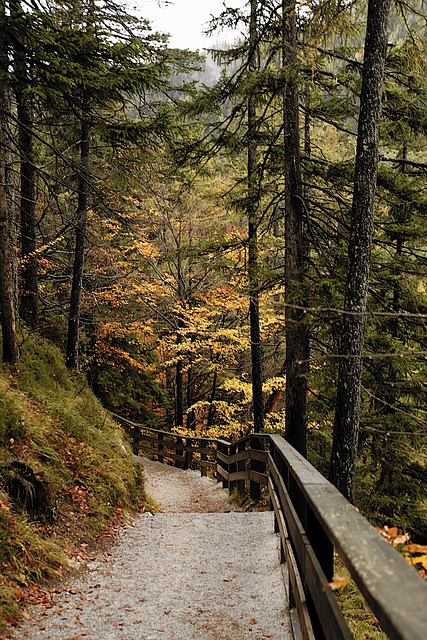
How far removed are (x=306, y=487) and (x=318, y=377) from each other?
4.89 m

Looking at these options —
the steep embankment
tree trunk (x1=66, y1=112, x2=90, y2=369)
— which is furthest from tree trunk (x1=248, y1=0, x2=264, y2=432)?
tree trunk (x1=66, y1=112, x2=90, y2=369)

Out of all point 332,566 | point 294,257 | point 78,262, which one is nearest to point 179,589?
point 332,566

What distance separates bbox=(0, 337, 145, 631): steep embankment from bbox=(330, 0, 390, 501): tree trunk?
136 inches

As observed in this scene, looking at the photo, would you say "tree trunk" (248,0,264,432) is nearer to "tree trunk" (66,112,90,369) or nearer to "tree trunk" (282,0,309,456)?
"tree trunk" (282,0,309,456)

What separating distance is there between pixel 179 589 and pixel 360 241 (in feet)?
14.9

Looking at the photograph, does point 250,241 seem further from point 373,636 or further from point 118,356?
point 118,356

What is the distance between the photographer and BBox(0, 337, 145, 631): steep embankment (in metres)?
4.85

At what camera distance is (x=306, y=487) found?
9.48 ft

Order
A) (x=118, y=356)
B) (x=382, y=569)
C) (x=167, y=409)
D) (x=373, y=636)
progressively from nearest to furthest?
(x=382, y=569), (x=373, y=636), (x=118, y=356), (x=167, y=409)

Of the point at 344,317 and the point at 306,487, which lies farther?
the point at 344,317

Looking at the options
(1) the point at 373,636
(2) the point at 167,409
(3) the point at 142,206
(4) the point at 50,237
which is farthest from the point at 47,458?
(2) the point at 167,409

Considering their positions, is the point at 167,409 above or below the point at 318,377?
below

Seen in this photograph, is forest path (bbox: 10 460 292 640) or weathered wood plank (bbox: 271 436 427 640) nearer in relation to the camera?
weathered wood plank (bbox: 271 436 427 640)

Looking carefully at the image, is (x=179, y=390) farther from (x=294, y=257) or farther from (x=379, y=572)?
(x=379, y=572)
